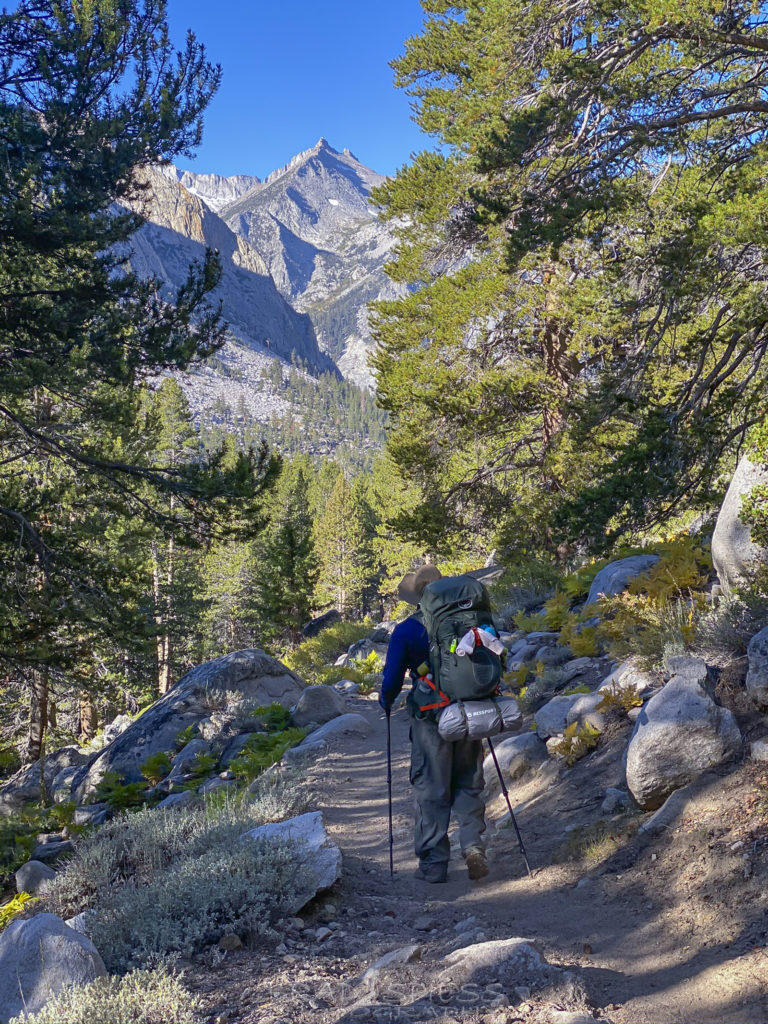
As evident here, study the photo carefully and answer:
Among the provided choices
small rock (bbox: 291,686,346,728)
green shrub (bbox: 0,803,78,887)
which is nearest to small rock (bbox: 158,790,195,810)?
green shrub (bbox: 0,803,78,887)

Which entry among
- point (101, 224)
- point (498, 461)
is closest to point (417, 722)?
point (101, 224)

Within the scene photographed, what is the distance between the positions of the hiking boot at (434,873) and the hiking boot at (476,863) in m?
0.21

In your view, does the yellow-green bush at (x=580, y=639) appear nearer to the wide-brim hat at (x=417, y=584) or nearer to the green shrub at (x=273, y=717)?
the wide-brim hat at (x=417, y=584)

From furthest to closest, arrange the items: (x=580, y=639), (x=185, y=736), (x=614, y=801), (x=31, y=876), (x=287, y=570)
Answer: (x=287, y=570) → (x=185, y=736) → (x=580, y=639) → (x=31, y=876) → (x=614, y=801)

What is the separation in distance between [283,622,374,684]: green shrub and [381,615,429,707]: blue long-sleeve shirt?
55.7ft

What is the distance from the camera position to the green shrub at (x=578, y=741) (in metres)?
5.80

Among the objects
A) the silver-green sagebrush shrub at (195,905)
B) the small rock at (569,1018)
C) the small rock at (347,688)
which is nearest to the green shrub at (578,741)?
the silver-green sagebrush shrub at (195,905)

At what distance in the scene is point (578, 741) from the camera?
231 inches

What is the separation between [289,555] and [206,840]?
2657 cm

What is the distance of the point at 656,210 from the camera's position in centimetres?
682

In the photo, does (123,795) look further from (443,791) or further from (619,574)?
(619,574)

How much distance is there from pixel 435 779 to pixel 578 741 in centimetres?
159

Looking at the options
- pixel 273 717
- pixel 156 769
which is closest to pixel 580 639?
pixel 273 717

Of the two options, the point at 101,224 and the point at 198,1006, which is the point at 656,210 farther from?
the point at 198,1006
